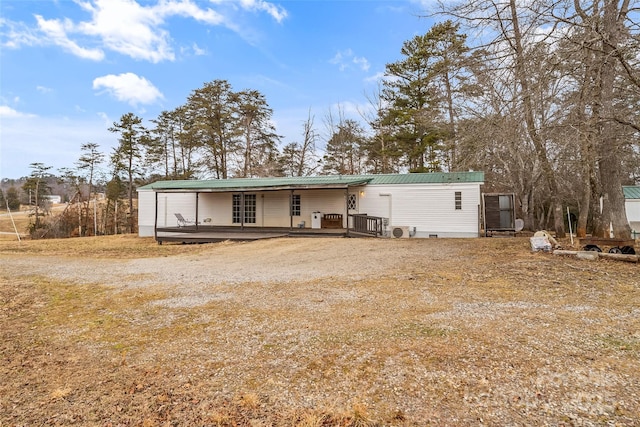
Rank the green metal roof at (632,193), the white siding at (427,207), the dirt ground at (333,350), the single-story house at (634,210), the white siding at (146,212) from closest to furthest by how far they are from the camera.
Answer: the dirt ground at (333,350)
the white siding at (427,207)
the single-story house at (634,210)
the green metal roof at (632,193)
the white siding at (146,212)

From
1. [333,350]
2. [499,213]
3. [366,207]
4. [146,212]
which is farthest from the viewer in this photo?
[146,212]

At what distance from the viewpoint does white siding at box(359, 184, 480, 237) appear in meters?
14.3

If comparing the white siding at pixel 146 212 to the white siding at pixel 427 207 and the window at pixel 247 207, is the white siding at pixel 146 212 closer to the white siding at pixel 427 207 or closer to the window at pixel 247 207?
the window at pixel 247 207

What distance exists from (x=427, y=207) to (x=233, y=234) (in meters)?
9.04

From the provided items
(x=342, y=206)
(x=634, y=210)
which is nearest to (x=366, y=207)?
(x=342, y=206)

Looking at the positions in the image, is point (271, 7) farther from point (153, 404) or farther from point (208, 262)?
point (153, 404)

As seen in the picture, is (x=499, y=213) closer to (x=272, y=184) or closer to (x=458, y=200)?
(x=458, y=200)

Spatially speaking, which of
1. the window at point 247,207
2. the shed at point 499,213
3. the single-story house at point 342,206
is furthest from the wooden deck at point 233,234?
the shed at point 499,213

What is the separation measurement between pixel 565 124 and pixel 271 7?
1412 centimetres

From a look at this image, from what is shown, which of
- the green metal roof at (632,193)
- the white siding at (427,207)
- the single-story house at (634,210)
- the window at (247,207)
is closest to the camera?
the white siding at (427,207)

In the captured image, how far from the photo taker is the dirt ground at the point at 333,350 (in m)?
2.18

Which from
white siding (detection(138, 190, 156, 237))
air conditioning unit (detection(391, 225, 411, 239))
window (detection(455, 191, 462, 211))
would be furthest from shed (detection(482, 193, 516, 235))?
white siding (detection(138, 190, 156, 237))

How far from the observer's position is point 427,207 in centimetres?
1491

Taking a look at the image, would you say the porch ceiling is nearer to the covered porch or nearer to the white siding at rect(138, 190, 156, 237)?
the covered porch
